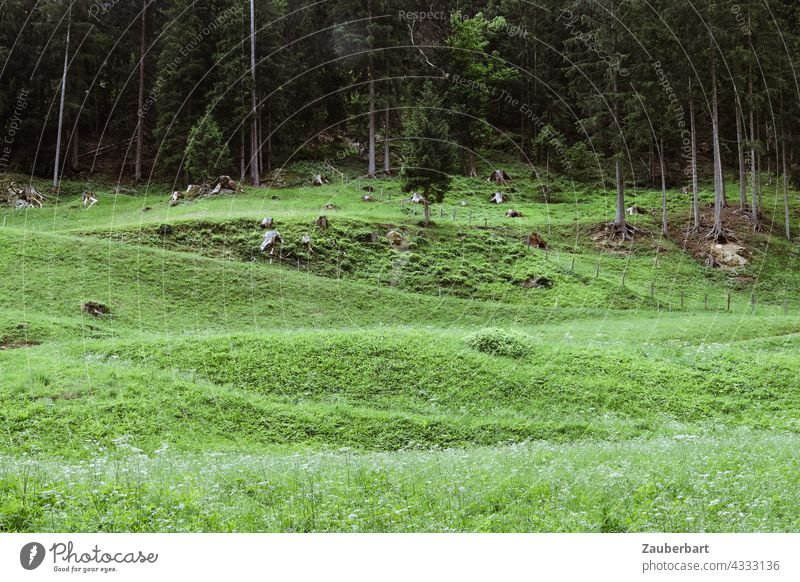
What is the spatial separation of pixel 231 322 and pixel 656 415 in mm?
18339

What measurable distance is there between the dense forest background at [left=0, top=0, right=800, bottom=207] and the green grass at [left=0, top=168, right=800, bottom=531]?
26.2ft

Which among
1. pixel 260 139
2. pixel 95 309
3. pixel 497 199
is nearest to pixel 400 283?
pixel 95 309

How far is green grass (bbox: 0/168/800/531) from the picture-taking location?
10.5 m

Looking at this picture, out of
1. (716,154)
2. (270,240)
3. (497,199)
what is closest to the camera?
(270,240)

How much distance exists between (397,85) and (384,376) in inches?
1593

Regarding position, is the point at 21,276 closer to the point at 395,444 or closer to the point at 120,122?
the point at 395,444

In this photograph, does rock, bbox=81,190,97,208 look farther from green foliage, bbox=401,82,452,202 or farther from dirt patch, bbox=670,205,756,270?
dirt patch, bbox=670,205,756,270

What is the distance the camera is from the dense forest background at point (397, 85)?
46219 millimetres

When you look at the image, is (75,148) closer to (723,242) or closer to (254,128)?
(254,128)

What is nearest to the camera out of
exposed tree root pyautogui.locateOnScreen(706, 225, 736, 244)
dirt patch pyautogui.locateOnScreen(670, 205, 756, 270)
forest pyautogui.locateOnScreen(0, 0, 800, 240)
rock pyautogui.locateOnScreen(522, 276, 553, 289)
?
rock pyautogui.locateOnScreen(522, 276, 553, 289)

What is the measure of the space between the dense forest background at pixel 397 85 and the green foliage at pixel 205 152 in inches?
9.9

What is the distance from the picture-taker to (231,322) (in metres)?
31.4

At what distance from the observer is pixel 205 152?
55.6 m

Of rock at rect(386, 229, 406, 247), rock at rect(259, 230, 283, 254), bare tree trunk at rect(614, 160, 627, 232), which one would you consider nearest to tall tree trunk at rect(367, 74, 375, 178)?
rock at rect(386, 229, 406, 247)
